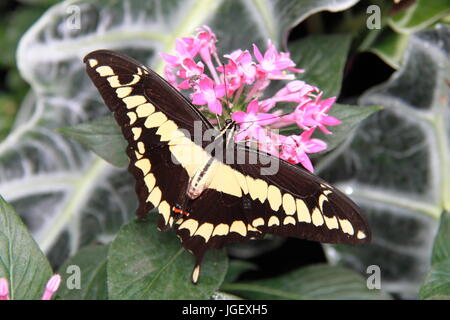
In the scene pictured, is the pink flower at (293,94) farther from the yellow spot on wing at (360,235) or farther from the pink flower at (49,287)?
the pink flower at (49,287)

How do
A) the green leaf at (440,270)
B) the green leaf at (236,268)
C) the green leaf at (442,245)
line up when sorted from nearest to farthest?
the green leaf at (440,270), the green leaf at (442,245), the green leaf at (236,268)

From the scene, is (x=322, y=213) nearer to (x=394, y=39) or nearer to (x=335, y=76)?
(x=335, y=76)

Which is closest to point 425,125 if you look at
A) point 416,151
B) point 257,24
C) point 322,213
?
point 416,151

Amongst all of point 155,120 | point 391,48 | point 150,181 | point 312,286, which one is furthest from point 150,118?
point 391,48

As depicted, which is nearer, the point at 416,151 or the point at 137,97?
the point at 137,97

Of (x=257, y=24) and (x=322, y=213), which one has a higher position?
(x=257, y=24)

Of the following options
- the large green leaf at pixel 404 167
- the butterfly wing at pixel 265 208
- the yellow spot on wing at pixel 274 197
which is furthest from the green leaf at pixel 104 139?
the large green leaf at pixel 404 167
